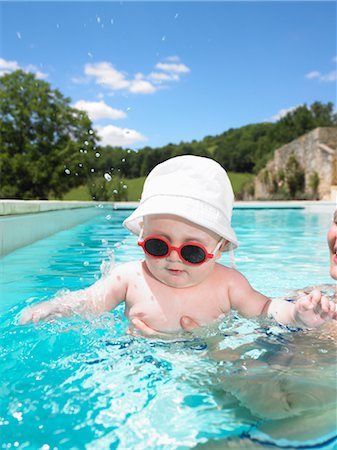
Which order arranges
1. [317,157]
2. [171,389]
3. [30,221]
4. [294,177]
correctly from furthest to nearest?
[294,177] → [317,157] → [30,221] → [171,389]

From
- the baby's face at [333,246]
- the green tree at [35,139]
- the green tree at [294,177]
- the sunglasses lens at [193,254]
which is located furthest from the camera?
the green tree at [35,139]

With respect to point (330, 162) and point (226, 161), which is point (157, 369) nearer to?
point (330, 162)

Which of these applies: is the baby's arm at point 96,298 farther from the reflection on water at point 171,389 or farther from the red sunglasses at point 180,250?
the red sunglasses at point 180,250

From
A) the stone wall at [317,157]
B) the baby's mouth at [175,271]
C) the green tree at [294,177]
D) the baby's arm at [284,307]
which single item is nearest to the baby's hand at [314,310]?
the baby's arm at [284,307]

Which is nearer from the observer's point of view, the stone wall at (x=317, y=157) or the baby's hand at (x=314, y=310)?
the baby's hand at (x=314, y=310)

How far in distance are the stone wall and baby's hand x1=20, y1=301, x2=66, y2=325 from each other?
25.1m

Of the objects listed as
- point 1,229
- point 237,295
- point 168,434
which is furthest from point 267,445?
point 1,229

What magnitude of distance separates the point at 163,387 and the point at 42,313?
0.82m

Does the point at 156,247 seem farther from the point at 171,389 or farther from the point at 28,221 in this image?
the point at 28,221

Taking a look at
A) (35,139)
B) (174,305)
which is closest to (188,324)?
(174,305)

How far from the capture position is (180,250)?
85.3 inches

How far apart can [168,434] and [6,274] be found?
3.57 metres

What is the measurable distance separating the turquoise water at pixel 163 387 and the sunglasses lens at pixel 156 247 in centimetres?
43

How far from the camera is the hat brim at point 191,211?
2.15 m
